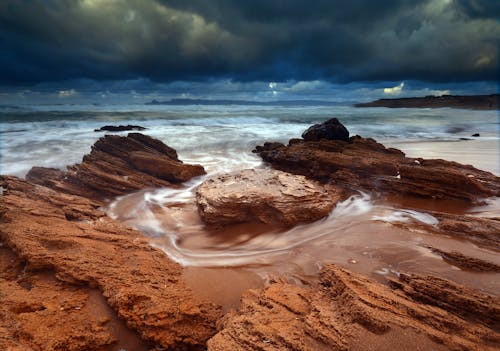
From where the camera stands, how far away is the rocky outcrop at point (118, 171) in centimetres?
615

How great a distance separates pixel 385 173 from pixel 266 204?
3.01 m

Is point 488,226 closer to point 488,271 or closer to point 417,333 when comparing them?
point 488,271

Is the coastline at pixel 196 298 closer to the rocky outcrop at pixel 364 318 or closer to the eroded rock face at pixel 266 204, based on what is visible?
the rocky outcrop at pixel 364 318

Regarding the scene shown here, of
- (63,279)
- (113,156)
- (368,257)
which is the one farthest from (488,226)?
(113,156)

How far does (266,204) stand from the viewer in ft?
14.9

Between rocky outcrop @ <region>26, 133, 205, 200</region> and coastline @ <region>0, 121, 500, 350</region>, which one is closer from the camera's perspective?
coastline @ <region>0, 121, 500, 350</region>

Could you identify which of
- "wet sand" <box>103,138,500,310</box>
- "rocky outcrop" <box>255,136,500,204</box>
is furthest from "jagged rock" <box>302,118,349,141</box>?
"wet sand" <box>103,138,500,310</box>

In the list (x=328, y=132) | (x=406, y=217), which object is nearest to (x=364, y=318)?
(x=406, y=217)

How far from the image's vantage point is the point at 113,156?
24.3ft

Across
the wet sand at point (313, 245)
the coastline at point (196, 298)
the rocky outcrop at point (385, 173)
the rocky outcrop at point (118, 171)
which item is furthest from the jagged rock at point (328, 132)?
the coastline at point (196, 298)

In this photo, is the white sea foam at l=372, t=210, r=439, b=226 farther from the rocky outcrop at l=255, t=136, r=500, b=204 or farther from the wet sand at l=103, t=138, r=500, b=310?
the rocky outcrop at l=255, t=136, r=500, b=204

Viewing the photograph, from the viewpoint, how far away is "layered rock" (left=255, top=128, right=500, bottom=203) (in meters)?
5.04

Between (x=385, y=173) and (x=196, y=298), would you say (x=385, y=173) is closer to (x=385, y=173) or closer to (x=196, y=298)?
(x=385, y=173)

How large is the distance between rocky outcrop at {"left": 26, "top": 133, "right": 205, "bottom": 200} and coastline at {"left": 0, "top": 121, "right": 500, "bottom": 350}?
2.05m
